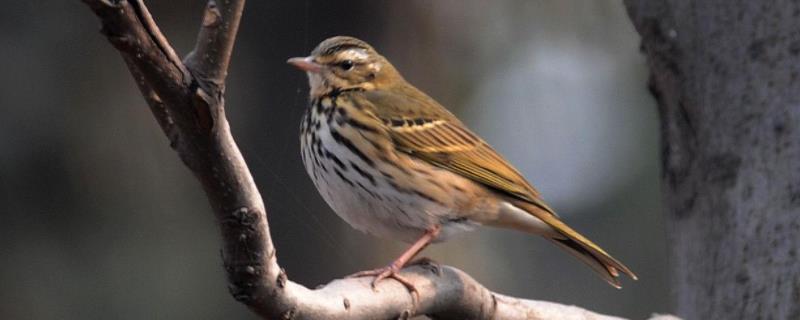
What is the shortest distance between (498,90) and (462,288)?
5732 millimetres

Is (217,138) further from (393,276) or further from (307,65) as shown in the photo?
(307,65)

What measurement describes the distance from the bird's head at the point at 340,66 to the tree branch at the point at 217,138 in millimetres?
1555

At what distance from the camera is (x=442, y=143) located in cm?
407

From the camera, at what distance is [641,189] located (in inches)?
367

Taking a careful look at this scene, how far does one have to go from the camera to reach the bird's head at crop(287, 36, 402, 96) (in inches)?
158

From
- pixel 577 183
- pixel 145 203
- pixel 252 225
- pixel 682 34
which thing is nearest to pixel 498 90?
pixel 577 183

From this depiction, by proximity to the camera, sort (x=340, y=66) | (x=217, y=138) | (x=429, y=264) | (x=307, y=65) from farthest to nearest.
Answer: (x=340, y=66) → (x=307, y=65) → (x=429, y=264) → (x=217, y=138)

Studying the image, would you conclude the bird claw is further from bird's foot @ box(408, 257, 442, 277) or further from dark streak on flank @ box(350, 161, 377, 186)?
dark streak on flank @ box(350, 161, 377, 186)

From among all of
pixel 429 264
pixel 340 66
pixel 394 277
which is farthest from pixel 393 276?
pixel 340 66

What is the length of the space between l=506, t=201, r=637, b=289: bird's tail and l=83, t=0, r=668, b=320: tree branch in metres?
1.36

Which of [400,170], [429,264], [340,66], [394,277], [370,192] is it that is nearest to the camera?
[394,277]

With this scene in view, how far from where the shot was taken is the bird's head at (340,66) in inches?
158

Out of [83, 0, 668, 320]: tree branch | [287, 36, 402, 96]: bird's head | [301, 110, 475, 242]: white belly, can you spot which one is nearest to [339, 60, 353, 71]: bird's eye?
[287, 36, 402, 96]: bird's head

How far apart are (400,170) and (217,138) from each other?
5.72ft
